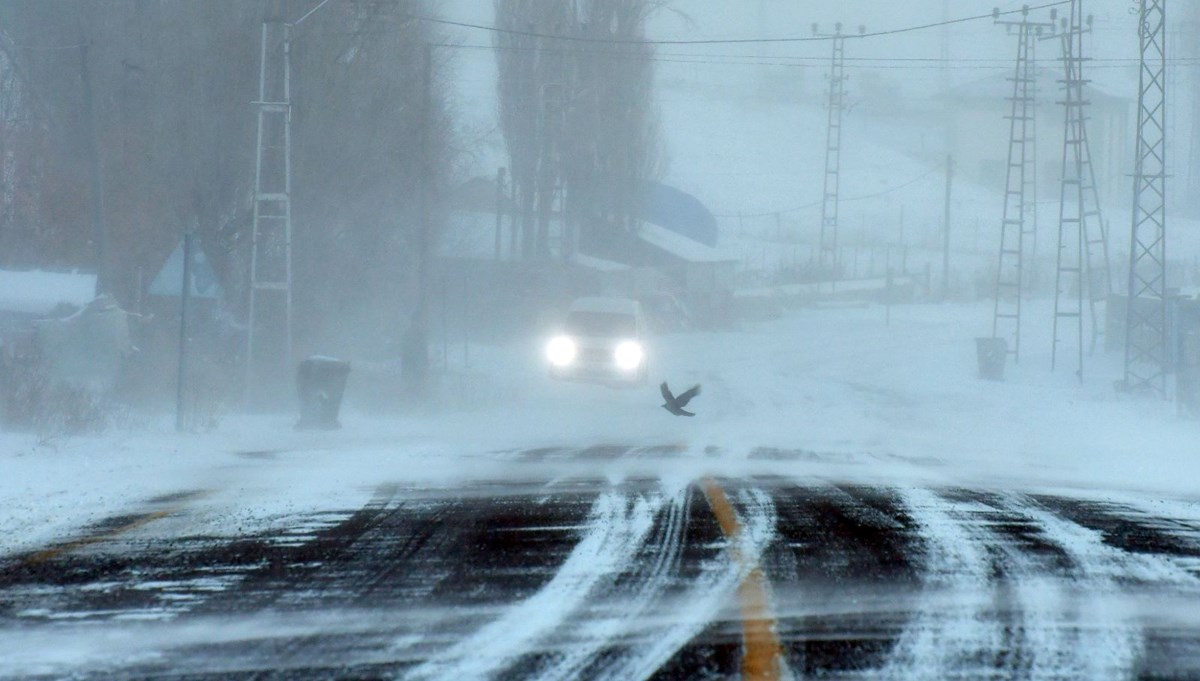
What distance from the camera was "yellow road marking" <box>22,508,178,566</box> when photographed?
7.44m

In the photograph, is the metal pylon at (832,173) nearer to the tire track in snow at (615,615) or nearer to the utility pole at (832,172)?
the utility pole at (832,172)

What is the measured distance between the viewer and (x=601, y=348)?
28703mm

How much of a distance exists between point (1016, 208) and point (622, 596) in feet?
259

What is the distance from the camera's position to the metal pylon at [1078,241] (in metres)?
35.6

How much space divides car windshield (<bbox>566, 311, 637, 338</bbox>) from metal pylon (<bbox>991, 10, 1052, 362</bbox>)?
11702 mm

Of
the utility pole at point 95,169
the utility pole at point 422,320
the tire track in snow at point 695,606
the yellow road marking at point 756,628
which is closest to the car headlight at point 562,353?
the utility pole at point 422,320

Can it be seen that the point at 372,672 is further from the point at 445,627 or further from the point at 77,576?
the point at 77,576

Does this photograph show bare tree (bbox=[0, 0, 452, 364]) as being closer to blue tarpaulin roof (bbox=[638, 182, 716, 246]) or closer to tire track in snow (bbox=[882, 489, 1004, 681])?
tire track in snow (bbox=[882, 489, 1004, 681])

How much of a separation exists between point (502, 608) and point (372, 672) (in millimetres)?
A: 1143

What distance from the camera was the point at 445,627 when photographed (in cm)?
589

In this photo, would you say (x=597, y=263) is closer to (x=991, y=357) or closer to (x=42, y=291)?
(x=991, y=357)

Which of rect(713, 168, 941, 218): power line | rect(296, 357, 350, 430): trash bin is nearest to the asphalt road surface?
rect(296, 357, 350, 430): trash bin

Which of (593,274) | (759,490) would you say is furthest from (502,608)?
(593,274)

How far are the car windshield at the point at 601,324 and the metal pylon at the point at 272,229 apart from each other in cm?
623
